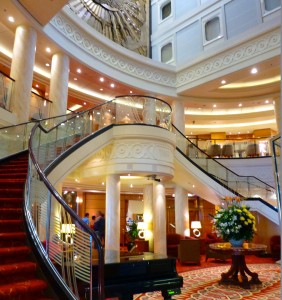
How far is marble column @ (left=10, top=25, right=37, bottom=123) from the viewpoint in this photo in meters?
9.20

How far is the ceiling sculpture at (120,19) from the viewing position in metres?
15.0

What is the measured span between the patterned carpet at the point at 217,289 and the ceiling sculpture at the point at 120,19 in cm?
1275

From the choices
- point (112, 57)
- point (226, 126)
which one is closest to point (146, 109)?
point (112, 57)

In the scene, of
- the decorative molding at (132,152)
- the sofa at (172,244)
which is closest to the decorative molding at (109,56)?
the decorative molding at (132,152)

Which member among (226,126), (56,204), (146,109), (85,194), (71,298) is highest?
(226,126)

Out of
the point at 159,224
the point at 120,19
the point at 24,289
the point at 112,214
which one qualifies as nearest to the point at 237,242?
the point at 112,214

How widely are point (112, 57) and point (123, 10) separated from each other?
16.1 feet

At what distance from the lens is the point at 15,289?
304 centimetres

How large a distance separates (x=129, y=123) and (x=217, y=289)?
5.53 m

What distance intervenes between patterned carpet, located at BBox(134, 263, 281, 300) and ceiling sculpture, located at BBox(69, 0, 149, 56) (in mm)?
12755

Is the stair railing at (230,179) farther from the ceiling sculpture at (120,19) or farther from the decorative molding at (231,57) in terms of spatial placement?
the ceiling sculpture at (120,19)

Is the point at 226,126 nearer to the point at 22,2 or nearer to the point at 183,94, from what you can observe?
the point at 183,94

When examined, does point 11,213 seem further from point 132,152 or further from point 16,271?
point 132,152

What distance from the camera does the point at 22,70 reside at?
948 cm
